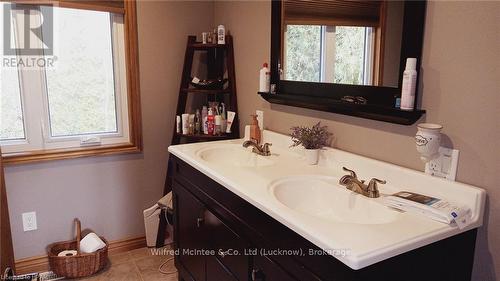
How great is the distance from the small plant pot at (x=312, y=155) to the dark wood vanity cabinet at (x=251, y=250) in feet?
1.41

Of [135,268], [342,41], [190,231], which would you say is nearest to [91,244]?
[135,268]

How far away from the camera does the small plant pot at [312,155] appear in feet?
5.42

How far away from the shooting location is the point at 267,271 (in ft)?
4.13

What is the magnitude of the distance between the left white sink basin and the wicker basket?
96 cm

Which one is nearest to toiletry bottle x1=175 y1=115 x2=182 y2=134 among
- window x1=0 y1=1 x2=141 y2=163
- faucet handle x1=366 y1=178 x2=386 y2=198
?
window x1=0 y1=1 x2=141 y2=163

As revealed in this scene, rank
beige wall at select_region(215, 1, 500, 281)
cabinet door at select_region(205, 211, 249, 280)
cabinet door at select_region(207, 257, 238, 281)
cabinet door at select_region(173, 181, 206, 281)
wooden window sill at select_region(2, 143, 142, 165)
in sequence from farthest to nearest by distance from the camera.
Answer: wooden window sill at select_region(2, 143, 142, 165) → cabinet door at select_region(173, 181, 206, 281) → cabinet door at select_region(207, 257, 238, 281) → cabinet door at select_region(205, 211, 249, 280) → beige wall at select_region(215, 1, 500, 281)

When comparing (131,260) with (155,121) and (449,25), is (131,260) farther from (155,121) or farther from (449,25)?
(449,25)

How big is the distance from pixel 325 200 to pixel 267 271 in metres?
0.36

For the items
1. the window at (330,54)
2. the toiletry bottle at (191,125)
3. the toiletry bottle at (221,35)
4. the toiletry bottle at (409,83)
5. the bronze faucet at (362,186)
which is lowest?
the bronze faucet at (362,186)

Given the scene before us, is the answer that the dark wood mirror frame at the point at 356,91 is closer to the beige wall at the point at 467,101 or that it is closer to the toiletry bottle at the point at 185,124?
the beige wall at the point at 467,101

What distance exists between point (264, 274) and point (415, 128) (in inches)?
29.6

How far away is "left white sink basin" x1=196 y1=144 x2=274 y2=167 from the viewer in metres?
1.95

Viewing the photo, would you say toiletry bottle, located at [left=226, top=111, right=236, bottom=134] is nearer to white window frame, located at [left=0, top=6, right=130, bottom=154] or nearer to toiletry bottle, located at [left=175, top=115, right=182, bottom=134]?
toiletry bottle, located at [left=175, top=115, right=182, bottom=134]

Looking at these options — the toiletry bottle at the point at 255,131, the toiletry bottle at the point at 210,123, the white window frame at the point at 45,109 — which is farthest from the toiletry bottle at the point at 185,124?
the toiletry bottle at the point at 255,131
